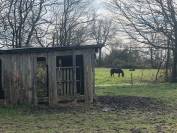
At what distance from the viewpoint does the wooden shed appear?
1812 cm

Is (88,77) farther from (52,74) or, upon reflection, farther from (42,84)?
(42,84)

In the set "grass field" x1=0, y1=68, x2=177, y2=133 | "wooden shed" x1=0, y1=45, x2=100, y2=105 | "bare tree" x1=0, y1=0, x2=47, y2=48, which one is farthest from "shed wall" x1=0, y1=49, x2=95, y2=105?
"bare tree" x1=0, y1=0, x2=47, y2=48

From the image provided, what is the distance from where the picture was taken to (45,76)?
18.8 meters

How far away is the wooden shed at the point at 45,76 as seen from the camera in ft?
59.5

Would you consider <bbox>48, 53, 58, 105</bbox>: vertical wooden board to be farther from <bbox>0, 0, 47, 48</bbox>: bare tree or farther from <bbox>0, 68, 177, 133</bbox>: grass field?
<bbox>0, 0, 47, 48</bbox>: bare tree

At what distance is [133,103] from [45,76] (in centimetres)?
377

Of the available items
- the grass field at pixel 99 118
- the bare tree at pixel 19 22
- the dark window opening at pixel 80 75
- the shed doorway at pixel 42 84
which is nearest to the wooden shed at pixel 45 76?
the shed doorway at pixel 42 84

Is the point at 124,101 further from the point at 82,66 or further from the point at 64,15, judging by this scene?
the point at 64,15

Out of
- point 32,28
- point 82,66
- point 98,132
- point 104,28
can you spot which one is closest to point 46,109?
point 82,66

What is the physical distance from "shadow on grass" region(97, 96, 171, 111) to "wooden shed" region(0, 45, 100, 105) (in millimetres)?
966

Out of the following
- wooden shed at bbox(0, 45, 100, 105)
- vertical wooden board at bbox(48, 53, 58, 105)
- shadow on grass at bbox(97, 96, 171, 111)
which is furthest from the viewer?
vertical wooden board at bbox(48, 53, 58, 105)

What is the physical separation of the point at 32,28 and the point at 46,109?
92.2 feet

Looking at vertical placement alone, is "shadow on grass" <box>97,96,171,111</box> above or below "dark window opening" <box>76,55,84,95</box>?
below

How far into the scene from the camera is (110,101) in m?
19.2
